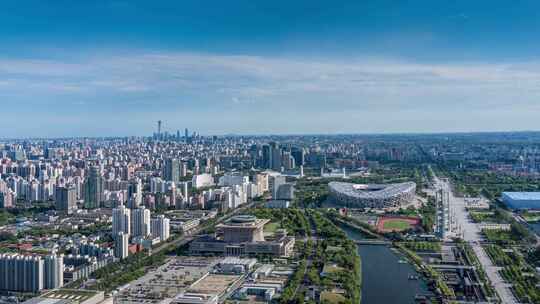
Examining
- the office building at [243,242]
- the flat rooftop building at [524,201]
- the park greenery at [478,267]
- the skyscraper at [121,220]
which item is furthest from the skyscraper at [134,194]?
the flat rooftop building at [524,201]

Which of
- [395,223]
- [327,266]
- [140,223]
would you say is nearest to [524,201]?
[395,223]

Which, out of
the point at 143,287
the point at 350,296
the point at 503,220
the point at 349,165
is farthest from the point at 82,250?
the point at 349,165

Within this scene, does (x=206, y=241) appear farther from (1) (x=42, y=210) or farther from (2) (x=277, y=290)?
(1) (x=42, y=210)

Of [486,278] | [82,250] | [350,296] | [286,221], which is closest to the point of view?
[350,296]

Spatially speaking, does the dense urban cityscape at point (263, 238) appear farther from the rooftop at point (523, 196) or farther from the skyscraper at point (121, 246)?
the rooftop at point (523, 196)

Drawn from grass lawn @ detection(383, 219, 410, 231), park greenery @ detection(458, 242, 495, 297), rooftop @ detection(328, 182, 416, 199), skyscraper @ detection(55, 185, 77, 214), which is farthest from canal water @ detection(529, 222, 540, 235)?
skyscraper @ detection(55, 185, 77, 214)

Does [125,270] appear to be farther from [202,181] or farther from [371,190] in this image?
[202,181]
